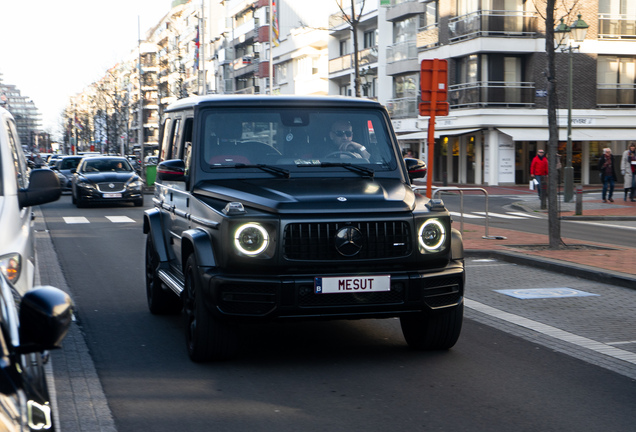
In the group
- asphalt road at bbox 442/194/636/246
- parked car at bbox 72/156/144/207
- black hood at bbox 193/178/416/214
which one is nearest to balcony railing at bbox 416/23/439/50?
asphalt road at bbox 442/194/636/246

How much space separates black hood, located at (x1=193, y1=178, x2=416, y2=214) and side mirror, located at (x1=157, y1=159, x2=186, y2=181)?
0.24 m

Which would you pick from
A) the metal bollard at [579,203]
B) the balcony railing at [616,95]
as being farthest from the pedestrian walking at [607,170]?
the balcony railing at [616,95]

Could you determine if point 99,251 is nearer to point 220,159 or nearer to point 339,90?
point 220,159

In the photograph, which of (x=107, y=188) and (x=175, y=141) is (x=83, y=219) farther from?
(x=175, y=141)

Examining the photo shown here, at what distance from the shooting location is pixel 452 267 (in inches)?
253

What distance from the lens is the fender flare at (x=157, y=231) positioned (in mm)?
8219

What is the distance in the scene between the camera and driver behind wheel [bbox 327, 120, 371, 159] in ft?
23.9

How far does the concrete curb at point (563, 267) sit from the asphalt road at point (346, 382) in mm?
3099

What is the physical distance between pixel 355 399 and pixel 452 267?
139cm

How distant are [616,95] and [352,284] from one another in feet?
146

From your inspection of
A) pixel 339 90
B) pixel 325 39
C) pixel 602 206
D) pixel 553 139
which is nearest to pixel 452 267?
pixel 553 139

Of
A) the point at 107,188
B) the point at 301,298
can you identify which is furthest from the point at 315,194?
the point at 107,188

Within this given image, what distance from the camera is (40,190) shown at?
5953 mm

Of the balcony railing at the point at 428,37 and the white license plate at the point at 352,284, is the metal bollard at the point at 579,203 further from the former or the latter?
the balcony railing at the point at 428,37
